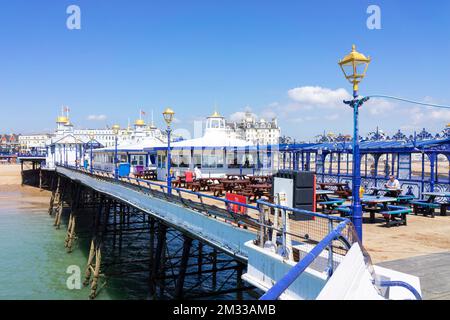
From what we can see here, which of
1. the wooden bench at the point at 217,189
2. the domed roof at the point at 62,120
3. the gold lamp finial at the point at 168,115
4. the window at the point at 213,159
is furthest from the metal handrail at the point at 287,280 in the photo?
the domed roof at the point at 62,120

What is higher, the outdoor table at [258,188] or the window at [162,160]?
the window at [162,160]

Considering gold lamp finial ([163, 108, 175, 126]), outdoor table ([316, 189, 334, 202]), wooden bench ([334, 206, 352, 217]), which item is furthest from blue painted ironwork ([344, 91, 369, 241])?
gold lamp finial ([163, 108, 175, 126])

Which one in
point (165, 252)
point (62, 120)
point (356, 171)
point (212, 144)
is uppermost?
point (62, 120)

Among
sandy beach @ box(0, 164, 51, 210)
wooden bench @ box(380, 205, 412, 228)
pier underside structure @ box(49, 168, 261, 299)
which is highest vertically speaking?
wooden bench @ box(380, 205, 412, 228)

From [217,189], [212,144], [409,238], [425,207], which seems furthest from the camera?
[212,144]

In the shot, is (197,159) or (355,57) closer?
(355,57)

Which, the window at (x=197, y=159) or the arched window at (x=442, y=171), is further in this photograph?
the window at (x=197, y=159)

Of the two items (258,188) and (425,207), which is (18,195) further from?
(425,207)

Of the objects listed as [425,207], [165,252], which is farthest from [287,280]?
[165,252]

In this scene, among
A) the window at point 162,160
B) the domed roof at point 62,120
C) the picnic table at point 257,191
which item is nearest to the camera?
the picnic table at point 257,191

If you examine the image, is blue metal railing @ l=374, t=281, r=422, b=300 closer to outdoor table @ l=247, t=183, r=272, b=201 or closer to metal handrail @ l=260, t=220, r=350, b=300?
metal handrail @ l=260, t=220, r=350, b=300

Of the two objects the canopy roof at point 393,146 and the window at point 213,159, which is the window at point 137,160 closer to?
the window at point 213,159

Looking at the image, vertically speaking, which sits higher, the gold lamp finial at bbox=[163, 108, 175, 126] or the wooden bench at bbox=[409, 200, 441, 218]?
the gold lamp finial at bbox=[163, 108, 175, 126]

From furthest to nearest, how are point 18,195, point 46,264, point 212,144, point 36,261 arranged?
point 18,195 < point 212,144 < point 36,261 < point 46,264
